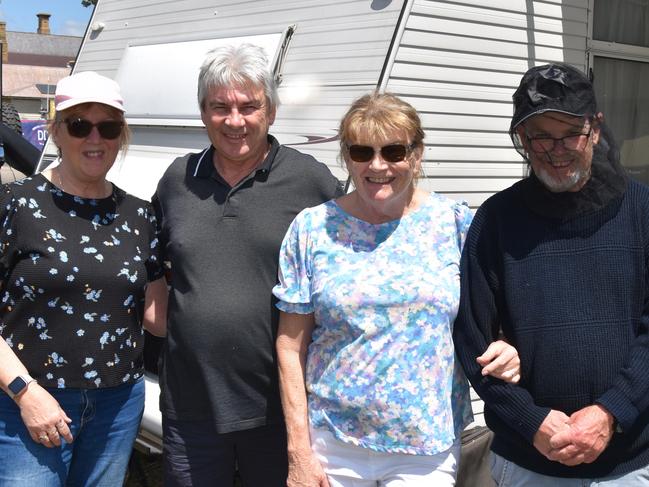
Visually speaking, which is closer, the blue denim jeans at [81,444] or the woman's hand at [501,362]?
the woman's hand at [501,362]

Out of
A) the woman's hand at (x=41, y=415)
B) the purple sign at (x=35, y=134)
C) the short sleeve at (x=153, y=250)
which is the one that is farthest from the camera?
the purple sign at (x=35, y=134)

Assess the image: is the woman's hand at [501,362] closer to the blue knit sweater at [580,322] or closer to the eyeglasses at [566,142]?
the blue knit sweater at [580,322]

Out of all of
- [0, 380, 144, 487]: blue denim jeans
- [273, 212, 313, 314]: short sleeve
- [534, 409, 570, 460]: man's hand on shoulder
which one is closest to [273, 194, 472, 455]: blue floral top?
[273, 212, 313, 314]: short sleeve

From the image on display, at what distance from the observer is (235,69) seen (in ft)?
7.39

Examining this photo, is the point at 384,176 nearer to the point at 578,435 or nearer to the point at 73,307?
the point at 578,435

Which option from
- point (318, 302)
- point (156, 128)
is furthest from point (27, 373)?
point (156, 128)

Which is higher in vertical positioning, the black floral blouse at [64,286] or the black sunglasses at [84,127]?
the black sunglasses at [84,127]

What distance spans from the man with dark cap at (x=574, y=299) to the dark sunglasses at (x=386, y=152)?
302mm

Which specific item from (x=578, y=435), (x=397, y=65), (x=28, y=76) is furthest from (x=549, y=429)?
(x=28, y=76)

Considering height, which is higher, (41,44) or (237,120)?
(41,44)

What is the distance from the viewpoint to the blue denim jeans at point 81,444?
7.00 ft

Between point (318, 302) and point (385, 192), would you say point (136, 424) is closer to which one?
point (318, 302)

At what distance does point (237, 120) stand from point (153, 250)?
1.62 feet

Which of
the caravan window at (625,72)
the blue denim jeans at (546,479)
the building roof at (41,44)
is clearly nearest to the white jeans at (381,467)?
the blue denim jeans at (546,479)
